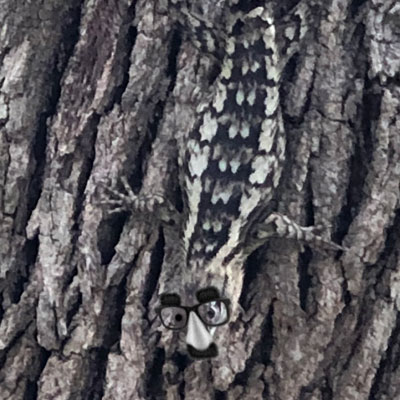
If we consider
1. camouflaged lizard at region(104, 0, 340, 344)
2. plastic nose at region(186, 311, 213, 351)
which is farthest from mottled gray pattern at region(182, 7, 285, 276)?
plastic nose at region(186, 311, 213, 351)

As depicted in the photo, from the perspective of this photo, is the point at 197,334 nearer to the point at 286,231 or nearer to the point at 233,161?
the point at 286,231

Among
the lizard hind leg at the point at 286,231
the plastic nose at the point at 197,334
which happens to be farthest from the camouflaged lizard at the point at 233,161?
the plastic nose at the point at 197,334

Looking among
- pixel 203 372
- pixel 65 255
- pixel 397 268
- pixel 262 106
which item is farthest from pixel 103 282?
pixel 397 268

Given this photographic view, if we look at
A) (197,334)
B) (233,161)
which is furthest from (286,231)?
(197,334)

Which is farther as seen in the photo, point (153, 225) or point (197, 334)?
point (153, 225)

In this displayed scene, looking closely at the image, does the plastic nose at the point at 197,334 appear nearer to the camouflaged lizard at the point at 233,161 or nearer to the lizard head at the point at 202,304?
the lizard head at the point at 202,304
